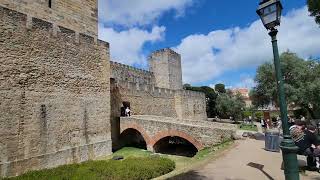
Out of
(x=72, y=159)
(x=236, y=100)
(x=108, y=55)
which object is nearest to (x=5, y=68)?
(x=72, y=159)

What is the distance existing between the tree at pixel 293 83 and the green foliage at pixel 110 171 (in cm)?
1390

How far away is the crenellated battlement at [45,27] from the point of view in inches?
426

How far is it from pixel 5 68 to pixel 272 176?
10.2m

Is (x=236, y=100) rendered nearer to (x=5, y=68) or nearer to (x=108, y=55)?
(x=108, y=55)

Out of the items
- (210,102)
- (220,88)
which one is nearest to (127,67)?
(210,102)

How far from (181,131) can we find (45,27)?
8.73 m

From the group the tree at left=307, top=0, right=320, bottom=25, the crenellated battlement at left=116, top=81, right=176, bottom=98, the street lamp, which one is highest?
the tree at left=307, top=0, right=320, bottom=25

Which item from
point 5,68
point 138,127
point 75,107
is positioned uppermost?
point 5,68

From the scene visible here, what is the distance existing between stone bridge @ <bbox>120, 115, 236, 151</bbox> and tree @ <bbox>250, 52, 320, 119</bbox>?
7.10 metres

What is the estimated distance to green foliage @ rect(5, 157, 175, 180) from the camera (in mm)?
8711

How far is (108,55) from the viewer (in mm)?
16344

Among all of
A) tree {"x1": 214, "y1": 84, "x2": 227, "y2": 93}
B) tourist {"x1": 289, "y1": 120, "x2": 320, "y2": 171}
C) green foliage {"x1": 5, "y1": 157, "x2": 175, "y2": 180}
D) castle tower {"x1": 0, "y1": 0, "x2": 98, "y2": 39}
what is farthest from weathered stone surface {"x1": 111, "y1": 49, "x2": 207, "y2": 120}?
tree {"x1": 214, "y1": 84, "x2": 227, "y2": 93}

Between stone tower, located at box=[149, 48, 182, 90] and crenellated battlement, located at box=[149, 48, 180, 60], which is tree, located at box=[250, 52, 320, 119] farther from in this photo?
crenellated battlement, located at box=[149, 48, 180, 60]

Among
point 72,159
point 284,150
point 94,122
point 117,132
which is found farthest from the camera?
point 117,132
